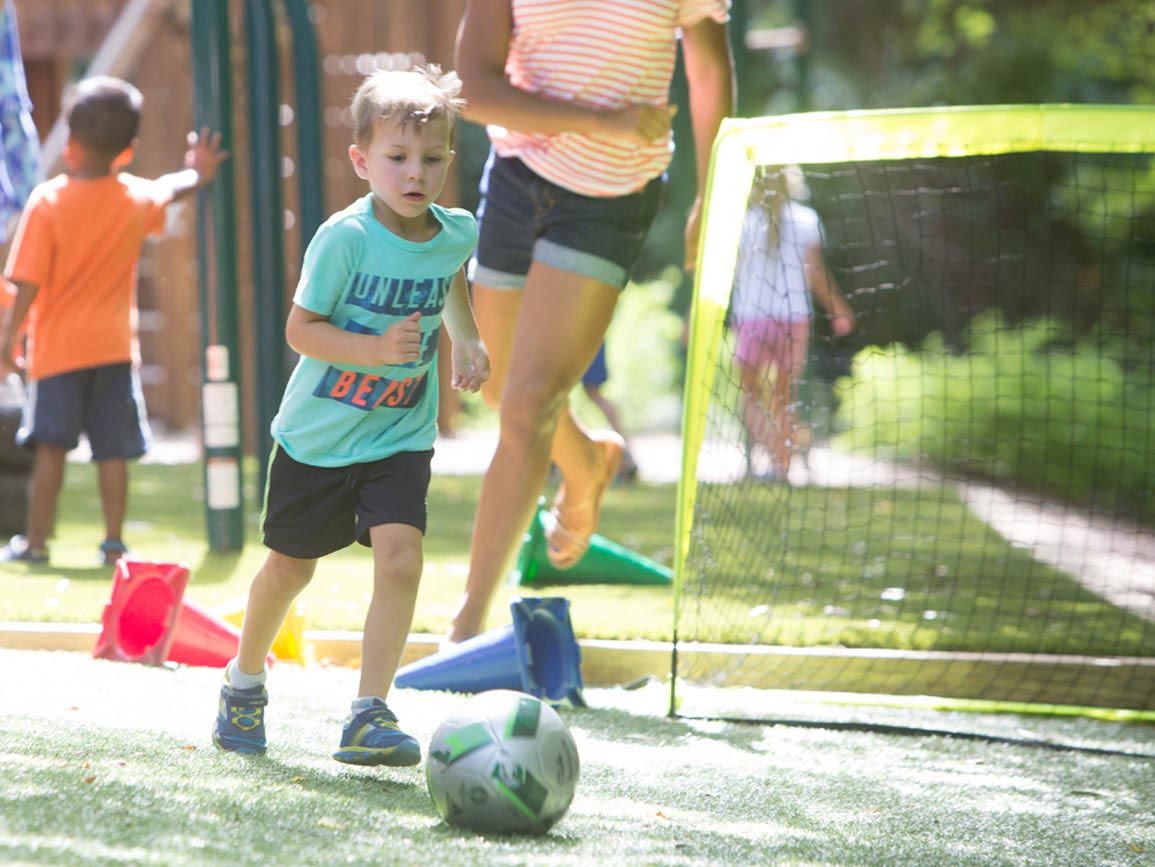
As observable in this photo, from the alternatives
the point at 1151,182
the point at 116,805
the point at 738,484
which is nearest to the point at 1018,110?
the point at 116,805

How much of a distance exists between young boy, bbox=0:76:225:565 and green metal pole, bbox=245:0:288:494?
800mm

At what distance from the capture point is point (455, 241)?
380 centimetres

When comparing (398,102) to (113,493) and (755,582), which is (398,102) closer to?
(113,493)

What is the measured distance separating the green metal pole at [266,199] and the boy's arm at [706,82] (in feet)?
8.92

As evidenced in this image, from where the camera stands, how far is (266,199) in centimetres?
760

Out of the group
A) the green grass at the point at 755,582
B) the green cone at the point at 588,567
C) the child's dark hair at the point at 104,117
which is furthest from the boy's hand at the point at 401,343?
the child's dark hair at the point at 104,117

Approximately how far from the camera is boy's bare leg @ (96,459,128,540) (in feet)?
22.1

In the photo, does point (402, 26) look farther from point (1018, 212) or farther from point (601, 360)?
point (1018, 212)

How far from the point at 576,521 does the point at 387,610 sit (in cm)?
245

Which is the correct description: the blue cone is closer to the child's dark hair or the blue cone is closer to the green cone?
the green cone

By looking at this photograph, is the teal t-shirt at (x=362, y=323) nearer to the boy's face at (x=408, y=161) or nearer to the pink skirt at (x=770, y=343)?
the boy's face at (x=408, y=161)

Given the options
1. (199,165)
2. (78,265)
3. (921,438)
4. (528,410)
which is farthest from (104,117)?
(921,438)

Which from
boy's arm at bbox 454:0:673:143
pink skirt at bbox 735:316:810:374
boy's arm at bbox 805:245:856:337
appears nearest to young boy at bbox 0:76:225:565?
boy's arm at bbox 454:0:673:143

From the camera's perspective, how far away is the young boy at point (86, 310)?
666 cm
